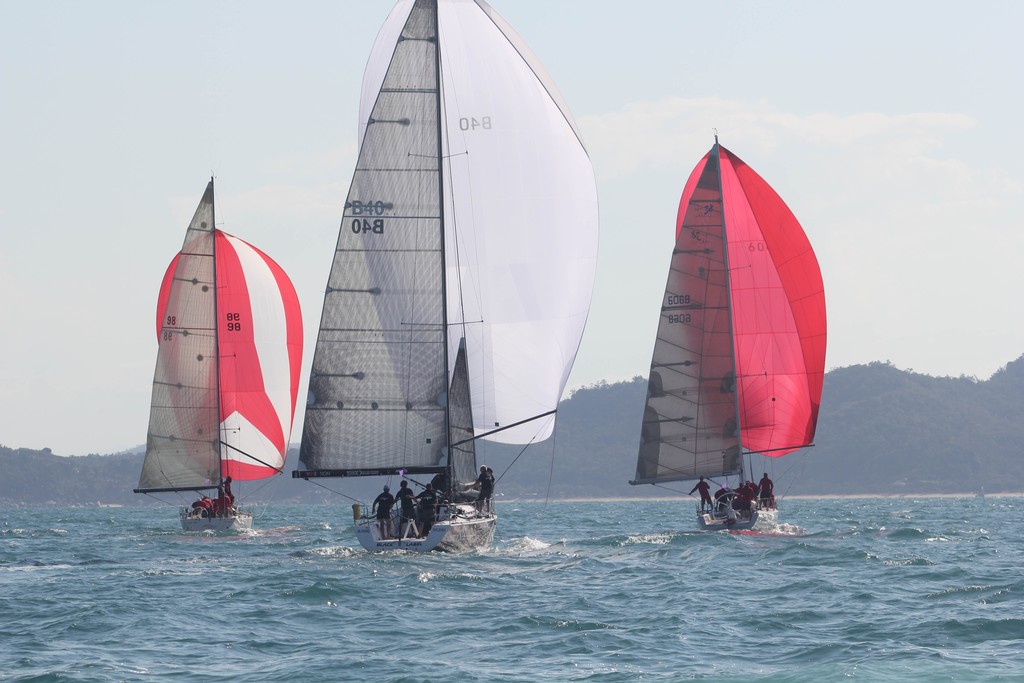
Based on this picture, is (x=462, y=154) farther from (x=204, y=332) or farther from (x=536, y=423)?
(x=204, y=332)

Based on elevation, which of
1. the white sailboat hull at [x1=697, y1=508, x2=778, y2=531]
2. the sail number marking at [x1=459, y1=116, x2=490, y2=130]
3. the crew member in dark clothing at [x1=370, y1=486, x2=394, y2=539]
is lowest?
the white sailboat hull at [x1=697, y1=508, x2=778, y2=531]

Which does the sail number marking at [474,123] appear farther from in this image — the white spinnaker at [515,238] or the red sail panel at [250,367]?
the red sail panel at [250,367]

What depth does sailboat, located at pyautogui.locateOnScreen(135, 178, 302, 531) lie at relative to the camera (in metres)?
43.9

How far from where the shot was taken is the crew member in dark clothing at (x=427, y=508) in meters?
27.5

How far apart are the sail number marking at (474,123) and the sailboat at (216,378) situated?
52.8 ft

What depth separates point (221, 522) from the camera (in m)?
43.3

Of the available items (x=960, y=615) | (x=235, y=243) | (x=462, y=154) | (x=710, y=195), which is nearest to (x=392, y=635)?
(x=960, y=615)

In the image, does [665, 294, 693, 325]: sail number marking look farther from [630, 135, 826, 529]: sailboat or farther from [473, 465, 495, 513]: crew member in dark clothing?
[473, 465, 495, 513]: crew member in dark clothing

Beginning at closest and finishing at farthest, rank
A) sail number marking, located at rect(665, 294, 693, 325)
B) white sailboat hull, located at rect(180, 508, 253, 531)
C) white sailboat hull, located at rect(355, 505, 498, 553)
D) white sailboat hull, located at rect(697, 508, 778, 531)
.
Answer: white sailboat hull, located at rect(355, 505, 498, 553) → white sailboat hull, located at rect(697, 508, 778, 531) → sail number marking, located at rect(665, 294, 693, 325) → white sailboat hull, located at rect(180, 508, 253, 531)

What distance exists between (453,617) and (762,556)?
35.4 ft

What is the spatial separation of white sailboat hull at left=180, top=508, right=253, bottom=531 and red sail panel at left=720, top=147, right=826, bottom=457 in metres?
→ 15.6

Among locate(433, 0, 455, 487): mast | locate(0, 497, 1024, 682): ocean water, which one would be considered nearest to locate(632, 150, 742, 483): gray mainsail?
locate(0, 497, 1024, 682): ocean water

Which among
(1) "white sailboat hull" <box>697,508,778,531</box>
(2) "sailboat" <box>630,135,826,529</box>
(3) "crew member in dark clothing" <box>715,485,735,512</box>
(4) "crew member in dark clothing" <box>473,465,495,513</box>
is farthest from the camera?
(2) "sailboat" <box>630,135,826,529</box>

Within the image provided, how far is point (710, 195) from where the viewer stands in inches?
1550
